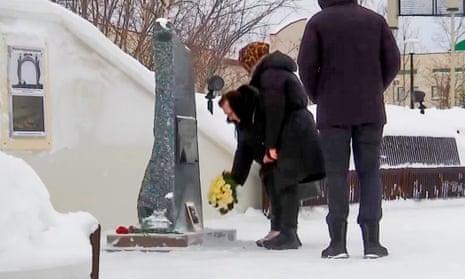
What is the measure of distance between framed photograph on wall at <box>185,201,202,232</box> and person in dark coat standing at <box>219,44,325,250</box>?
0.59m

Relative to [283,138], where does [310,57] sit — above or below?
above

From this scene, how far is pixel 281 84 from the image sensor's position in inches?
309

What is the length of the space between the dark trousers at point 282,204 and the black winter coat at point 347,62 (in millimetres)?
1145

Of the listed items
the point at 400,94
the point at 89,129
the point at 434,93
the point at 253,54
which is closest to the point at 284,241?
the point at 253,54

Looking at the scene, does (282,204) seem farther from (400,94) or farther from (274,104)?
(400,94)

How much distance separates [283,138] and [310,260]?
1401mm

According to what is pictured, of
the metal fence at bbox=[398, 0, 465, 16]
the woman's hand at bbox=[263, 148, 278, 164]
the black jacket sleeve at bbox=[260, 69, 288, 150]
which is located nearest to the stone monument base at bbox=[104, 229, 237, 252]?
the woman's hand at bbox=[263, 148, 278, 164]

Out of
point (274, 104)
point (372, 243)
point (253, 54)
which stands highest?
point (253, 54)

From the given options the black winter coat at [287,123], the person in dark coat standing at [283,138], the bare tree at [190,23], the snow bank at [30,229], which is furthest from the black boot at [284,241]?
Answer: the bare tree at [190,23]

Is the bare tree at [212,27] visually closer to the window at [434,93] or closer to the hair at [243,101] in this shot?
the hair at [243,101]

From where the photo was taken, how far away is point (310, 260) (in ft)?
22.1

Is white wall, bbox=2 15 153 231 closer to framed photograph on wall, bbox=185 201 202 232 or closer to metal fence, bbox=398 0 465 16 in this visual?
framed photograph on wall, bbox=185 201 202 232

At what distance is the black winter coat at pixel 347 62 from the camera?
22.0 feet

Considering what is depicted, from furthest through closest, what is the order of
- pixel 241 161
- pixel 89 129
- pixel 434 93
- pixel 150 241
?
pixel 434 93 → pixel 89 129 → pixel 241 161 → pixel 150 241
